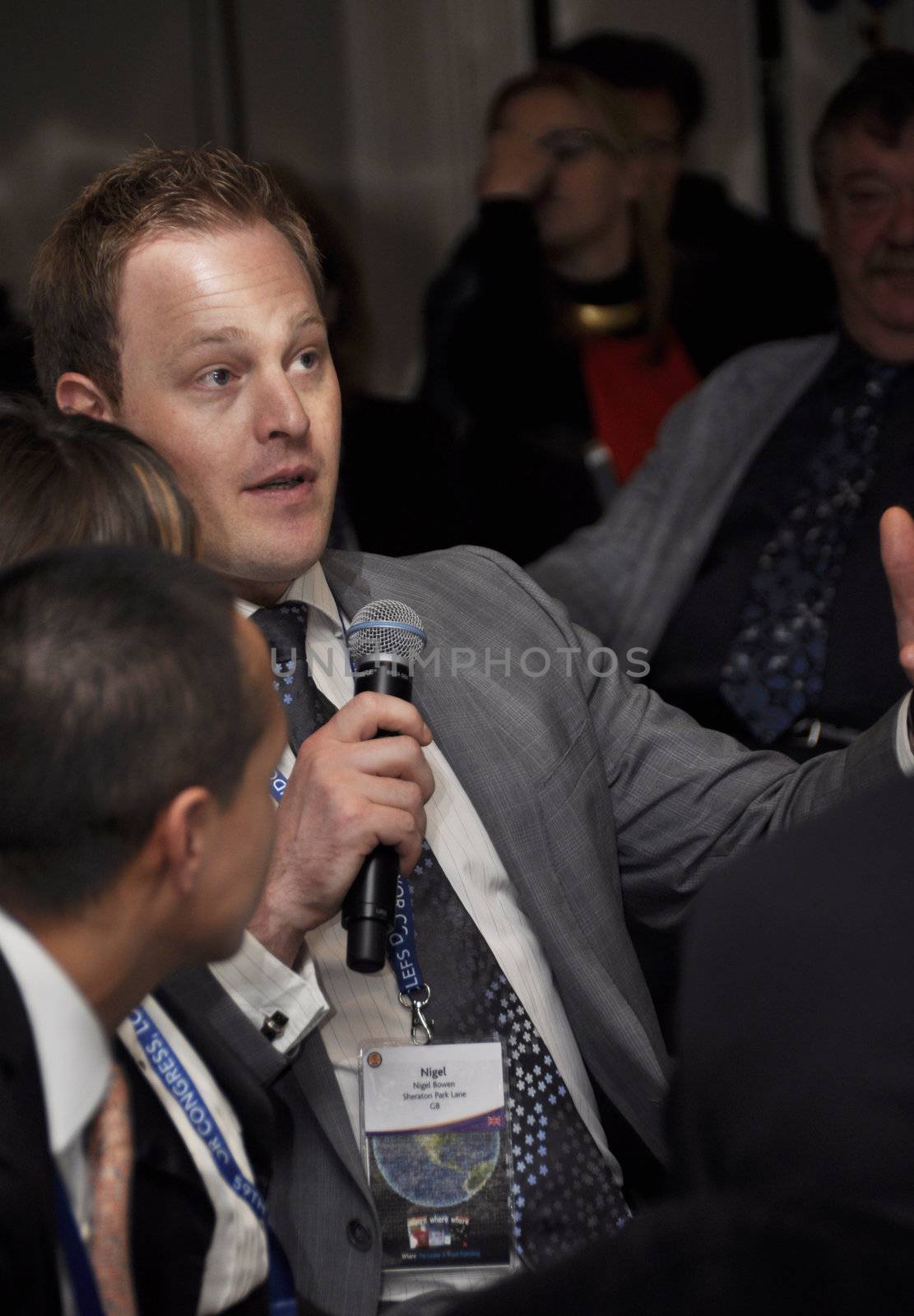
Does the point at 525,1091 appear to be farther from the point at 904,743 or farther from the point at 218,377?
the point at 218,377

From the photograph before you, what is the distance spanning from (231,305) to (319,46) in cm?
227

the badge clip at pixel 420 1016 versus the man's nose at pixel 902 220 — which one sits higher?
the man's nose at pixel 902 220

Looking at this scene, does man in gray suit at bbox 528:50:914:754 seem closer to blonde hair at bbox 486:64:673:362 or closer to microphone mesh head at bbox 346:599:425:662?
blonde hair at bbox 486:64:673:362

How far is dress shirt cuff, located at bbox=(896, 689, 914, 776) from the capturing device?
148 centimetres

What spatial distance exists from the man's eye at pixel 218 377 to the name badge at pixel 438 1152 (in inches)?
28.6

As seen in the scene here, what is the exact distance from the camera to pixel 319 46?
11.6 ft

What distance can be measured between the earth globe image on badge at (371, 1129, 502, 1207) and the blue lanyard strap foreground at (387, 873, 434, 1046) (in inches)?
3.7

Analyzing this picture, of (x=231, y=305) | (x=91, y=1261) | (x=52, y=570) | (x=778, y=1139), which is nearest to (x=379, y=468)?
(x=231, y=305)

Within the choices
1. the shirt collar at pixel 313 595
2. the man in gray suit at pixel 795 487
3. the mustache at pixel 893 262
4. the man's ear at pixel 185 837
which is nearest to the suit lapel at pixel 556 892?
the shirt collar at pixel 313 595

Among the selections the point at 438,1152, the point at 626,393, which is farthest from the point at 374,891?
the point at 626,393

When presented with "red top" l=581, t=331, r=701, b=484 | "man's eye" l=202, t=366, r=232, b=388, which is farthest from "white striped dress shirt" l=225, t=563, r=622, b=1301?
"red top" l=581, t=331, r=701, b=484

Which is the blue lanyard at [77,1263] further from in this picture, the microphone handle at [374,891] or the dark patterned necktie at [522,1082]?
the dark patterned necktie at [522,1082]

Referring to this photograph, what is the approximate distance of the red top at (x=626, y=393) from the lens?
9.41ft

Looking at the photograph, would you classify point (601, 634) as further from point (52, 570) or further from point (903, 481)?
point (52, 570)
